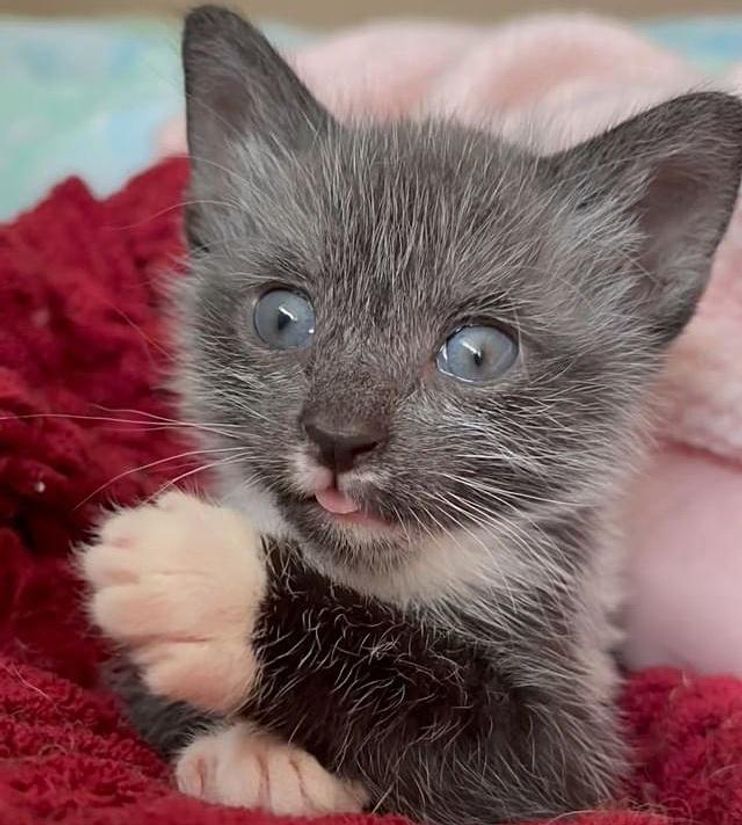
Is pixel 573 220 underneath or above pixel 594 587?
above

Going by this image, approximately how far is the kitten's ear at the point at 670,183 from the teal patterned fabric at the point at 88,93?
40.1 inches

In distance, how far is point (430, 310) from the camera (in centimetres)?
120

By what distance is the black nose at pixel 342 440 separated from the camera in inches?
42.2

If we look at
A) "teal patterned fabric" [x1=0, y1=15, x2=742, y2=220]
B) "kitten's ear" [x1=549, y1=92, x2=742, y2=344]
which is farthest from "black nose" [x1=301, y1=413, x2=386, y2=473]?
"teal patterned fabric" [x1=0, y1=15, x2=742, y2=220]

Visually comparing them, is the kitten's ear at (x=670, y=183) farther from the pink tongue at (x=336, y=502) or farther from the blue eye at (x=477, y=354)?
the pink tongue at (x=336, y=502)

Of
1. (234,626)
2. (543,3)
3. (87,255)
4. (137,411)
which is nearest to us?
(234,626)

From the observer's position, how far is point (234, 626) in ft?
3.49

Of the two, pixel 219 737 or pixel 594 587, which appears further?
pixel 594 587

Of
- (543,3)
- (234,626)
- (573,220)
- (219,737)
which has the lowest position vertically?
(219,737)

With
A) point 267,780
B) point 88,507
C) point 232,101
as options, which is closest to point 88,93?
point 232,101

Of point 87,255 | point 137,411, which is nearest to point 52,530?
point 137,411

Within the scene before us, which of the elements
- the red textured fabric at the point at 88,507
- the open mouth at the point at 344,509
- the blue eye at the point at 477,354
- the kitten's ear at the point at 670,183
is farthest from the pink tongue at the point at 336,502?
the kitten's ear at the point at 670,183

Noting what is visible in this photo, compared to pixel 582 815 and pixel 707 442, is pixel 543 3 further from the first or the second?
pixel 582 815

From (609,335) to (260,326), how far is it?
38 cm
